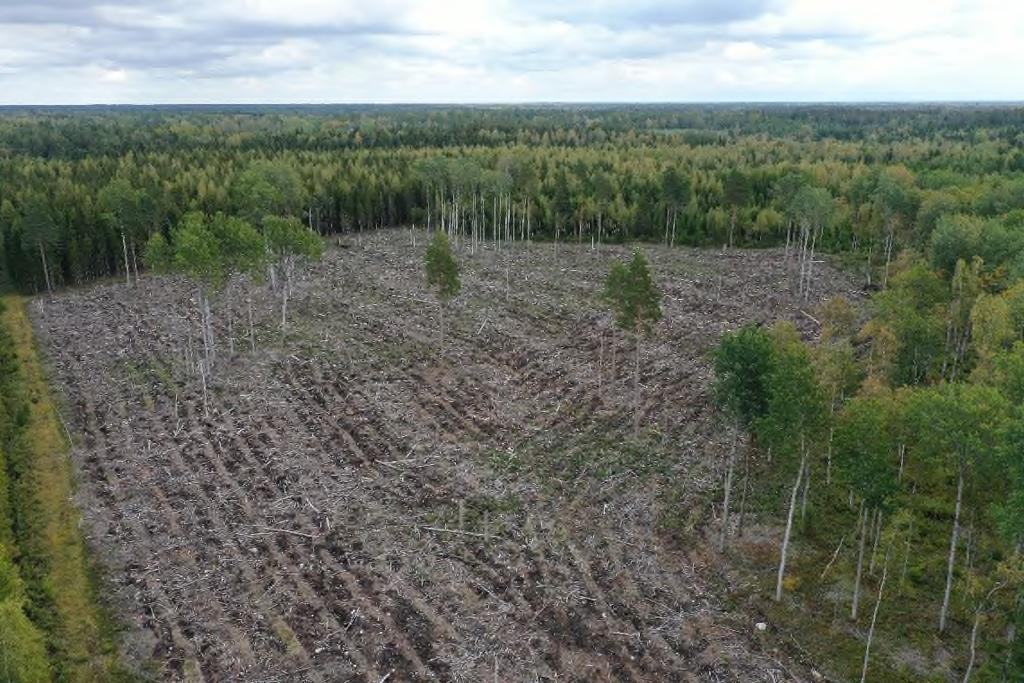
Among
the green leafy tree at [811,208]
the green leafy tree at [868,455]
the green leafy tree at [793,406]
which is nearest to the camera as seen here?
the green leafy tree at [868,455]

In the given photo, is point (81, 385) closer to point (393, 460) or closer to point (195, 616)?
point (393, 460)

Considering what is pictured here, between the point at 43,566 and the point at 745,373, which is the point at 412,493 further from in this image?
the point at 745,373

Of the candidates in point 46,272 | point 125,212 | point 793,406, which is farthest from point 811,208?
point 46,272

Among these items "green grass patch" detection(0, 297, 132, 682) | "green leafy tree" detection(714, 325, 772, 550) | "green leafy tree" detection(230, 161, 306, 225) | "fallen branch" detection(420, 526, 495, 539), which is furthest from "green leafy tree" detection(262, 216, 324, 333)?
"green leafy tree" detection(714, 325, 772, 550)

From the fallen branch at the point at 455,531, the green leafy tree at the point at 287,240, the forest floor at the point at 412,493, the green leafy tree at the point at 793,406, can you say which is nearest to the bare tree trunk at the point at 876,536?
the green leafy tree at the point at 793,406

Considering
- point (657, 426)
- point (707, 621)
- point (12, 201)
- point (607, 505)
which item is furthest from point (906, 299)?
point (12, 201)

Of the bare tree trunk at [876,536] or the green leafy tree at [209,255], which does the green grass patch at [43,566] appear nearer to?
the green leafy tree at [209,255]
